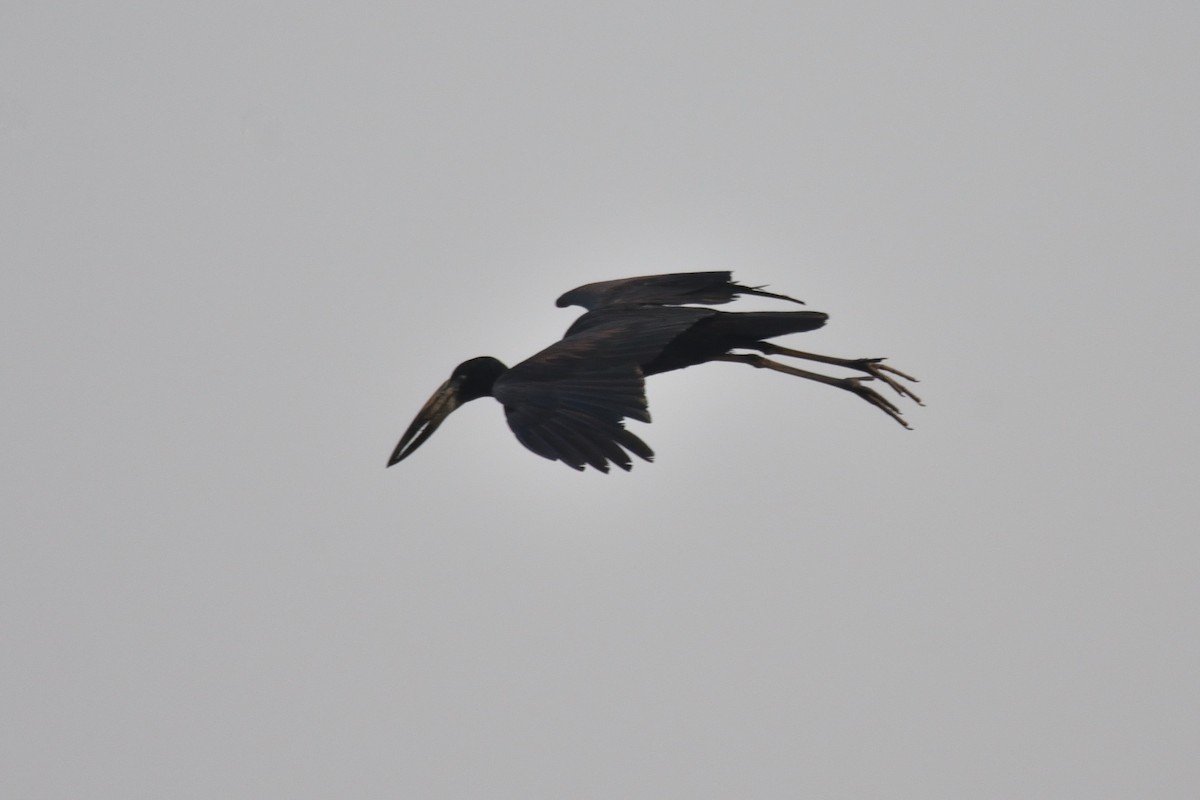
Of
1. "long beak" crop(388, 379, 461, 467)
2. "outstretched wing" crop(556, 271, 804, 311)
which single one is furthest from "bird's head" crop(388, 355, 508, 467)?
"outstretched wing" crop(556, 271, 804, 311)

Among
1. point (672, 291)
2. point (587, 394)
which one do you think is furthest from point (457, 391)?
point (587, 394)

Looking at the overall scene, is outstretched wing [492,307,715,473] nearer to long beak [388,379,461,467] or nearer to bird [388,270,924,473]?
bird [388,270,924,473]

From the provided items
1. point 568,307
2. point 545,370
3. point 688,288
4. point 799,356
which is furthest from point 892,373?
point 545,370

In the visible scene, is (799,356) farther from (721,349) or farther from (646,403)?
(646,403)

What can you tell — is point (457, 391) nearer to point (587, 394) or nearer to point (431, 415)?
point (431, 415)

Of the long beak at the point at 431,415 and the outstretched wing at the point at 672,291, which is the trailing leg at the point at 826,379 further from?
the long beak at the point at 431,415

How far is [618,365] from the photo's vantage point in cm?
1112

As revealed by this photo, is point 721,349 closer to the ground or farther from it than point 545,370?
farther from it

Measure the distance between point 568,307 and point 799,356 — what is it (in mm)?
1776

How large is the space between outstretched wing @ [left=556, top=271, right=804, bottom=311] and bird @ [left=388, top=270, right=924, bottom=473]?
0.01 m

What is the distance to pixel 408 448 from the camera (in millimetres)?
12359

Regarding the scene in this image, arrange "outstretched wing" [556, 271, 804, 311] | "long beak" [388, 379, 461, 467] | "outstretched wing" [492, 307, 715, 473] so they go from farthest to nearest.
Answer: "outstretched wing" [556, 271, 804, 311]
"long beak" [388, 379, 461, 467]
"outstretched wing" [492, 307, 715, 473]

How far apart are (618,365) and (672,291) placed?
2.59m

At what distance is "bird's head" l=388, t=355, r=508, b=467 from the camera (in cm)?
1270
